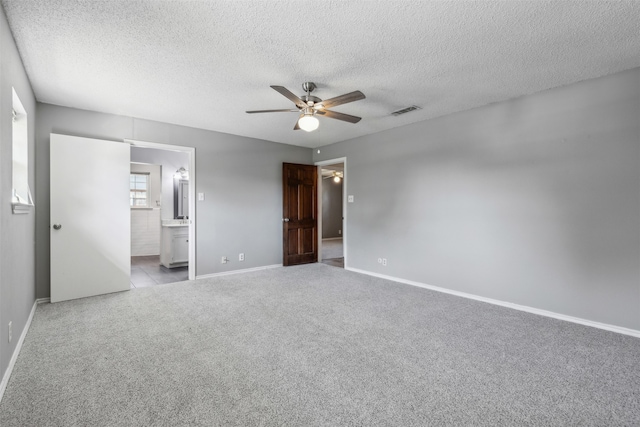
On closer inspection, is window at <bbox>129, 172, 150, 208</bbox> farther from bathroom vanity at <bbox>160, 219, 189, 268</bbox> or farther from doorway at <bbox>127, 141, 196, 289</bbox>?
bathroom vanity at <bbox>160, 219, 189, 268</bbox>

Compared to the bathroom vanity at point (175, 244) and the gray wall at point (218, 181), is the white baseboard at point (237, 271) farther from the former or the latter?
the bathroom vanity at point (175, 244)

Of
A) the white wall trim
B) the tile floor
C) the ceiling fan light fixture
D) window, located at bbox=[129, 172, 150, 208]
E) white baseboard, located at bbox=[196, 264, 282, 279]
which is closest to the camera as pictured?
the white wall trim

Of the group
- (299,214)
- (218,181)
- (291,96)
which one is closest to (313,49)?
(291,96)

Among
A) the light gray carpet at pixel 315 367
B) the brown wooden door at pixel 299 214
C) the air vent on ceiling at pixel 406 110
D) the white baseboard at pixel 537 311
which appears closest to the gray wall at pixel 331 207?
the brown wooden door at pixel 299 214

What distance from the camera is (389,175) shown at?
4871 mm

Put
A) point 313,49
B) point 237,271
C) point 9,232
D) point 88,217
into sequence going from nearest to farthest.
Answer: point 9,232
point 313,49
point 88,217
point 237,271

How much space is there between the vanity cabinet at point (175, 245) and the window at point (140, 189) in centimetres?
165

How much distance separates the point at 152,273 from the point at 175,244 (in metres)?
0.69

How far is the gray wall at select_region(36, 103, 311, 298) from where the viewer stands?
143 inches

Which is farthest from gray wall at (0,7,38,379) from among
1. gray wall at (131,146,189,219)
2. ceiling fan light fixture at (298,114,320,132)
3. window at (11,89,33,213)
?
gray wall at (131,146,189,219)

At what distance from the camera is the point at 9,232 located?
6.84 ft

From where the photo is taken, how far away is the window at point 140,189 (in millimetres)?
7008

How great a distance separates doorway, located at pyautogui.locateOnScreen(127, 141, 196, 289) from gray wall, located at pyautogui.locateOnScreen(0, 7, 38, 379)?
2.92 m

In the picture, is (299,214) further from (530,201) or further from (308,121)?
(530,201)
